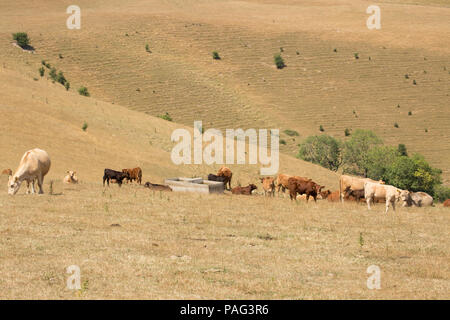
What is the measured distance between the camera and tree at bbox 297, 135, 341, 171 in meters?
81.6

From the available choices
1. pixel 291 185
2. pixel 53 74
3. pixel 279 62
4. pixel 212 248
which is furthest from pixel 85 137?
pixel 279 62

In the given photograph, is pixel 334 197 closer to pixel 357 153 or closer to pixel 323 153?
pixel 323 153

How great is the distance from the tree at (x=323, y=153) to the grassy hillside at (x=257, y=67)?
6868 mm

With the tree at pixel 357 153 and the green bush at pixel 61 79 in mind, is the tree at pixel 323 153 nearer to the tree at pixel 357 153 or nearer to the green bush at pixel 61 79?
the tree at pixel 357 153

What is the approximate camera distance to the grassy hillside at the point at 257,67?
329 ft

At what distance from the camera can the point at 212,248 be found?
59.2ft

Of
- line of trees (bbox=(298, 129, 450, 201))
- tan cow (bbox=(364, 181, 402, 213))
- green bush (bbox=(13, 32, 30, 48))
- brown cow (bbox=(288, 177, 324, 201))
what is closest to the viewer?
tan cow (bbox=(364, 181, 402, 213))

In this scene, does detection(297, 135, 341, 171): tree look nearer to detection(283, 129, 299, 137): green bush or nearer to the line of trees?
the line of trees

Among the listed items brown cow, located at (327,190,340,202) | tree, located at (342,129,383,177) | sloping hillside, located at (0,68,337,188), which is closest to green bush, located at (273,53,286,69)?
tree, located at (342,129,383,177)

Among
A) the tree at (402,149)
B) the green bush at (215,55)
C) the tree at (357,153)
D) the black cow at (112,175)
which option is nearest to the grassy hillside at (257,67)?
the green bush at (215,55)

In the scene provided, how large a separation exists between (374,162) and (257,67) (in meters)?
44.5

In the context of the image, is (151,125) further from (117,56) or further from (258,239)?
(117,56)

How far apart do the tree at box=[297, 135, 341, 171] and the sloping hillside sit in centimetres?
2095
